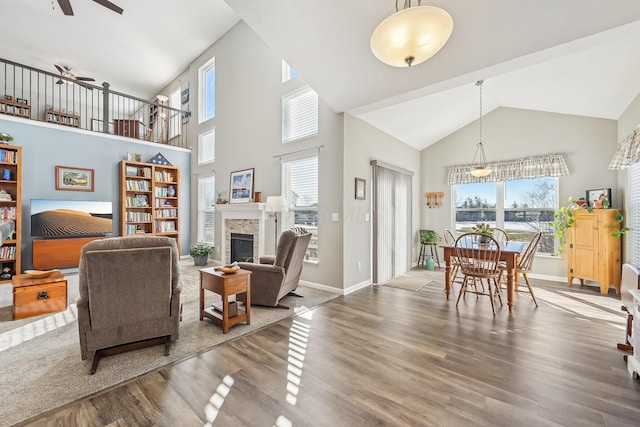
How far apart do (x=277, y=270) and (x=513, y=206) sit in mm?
4987

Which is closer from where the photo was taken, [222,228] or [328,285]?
[328,285]

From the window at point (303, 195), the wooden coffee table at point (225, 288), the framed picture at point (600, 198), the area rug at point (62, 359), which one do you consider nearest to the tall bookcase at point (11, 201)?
the area rug at point (62, 359)

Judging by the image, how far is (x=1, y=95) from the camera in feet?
24.4

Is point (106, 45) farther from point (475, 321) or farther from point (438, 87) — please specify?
point (475, 321)

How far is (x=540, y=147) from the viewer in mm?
4980

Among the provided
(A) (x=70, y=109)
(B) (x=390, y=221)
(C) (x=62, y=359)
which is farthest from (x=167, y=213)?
(A) (x=70, y=109)

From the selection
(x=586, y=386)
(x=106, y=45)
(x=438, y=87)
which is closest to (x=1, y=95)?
(x=106, y=45)

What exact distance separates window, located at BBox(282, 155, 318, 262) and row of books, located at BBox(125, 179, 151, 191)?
3781mm

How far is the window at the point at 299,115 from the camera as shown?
4551 mm

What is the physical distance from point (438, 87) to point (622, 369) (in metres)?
3.16

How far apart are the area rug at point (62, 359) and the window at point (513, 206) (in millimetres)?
4548

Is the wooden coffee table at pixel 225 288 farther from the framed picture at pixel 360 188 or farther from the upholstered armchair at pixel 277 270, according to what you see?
the framed picture at pixel 360 188

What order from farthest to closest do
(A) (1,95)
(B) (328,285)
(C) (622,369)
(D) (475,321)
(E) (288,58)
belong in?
(A) (1,95), (B) (328,285), (E) (288,58), (D) (475,321), (C) (622,369)

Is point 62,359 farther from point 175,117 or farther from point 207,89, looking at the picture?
point 175,117
